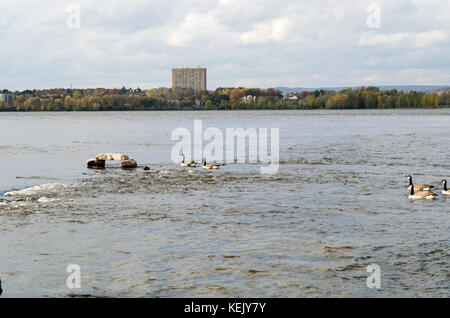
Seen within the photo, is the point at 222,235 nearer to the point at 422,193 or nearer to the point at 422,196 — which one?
the point at 422,196

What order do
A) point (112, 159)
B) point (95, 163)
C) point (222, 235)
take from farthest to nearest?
point (95, 163)
point (112, 159)
point (222, 235)

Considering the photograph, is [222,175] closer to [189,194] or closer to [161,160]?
[189,194]

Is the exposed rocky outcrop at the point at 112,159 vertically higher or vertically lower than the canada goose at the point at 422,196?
higher

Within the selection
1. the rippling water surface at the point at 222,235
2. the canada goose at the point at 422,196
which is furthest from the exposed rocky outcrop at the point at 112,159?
the canada goose at the point at 422,196

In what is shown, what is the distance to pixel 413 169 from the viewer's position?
34031 mm

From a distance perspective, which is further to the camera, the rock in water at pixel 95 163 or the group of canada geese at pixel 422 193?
the rock in water at pixel 95 163

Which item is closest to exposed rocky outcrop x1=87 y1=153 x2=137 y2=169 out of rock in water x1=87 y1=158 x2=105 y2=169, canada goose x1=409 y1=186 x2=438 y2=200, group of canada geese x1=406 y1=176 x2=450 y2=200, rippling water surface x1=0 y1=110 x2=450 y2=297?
rock in water x1=87 y1=158 x2=105 y2=169

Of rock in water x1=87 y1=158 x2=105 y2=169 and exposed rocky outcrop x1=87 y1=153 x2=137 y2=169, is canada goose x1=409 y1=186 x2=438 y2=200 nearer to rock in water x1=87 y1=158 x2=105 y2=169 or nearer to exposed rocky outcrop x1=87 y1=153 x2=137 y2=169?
exposed rocky outcrop x1=87 y1=153 x2=137 y2=169

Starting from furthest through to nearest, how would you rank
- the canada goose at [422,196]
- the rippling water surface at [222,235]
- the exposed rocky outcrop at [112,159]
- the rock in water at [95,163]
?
the rock in water at [95,163]
the exposed rocky outcrop at [112,159]
the canada goose at [422,196]
the rippling water surface at [222,235]

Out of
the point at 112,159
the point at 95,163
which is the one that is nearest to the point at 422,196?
the point at 112,159

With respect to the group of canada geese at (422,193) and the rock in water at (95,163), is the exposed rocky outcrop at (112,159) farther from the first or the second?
the group of canada geese at (422,193)

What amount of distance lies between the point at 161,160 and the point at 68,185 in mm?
13991
